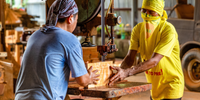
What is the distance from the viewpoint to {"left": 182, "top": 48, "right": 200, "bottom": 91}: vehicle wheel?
234 inches

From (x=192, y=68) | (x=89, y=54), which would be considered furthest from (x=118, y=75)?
(x=192, y=68)

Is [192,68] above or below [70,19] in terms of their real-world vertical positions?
below

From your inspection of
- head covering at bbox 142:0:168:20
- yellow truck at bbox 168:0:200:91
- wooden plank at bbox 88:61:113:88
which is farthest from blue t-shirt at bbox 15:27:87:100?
yellow truck at bbox 168:0:200:91

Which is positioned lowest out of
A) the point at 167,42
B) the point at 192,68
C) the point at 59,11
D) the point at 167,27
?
the point at 192,68

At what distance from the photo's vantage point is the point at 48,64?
73.8 inches

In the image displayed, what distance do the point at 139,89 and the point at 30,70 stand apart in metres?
0.97

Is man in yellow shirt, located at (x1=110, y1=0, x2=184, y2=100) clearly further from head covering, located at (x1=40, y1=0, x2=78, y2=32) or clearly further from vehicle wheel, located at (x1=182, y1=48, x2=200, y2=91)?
vehicle wheel, located at (x1=182, y1=48, x2=200, y2=91)

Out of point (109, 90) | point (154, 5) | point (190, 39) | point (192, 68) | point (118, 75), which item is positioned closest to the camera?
point (109, 90)

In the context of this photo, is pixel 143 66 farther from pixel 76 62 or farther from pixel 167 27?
pixel 76 62

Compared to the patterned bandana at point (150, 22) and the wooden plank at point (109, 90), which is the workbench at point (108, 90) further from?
the patterned bandana at point (150, 22)

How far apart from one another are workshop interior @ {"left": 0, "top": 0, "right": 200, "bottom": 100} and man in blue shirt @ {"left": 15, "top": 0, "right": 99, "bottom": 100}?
36cm

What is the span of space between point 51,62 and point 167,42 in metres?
1.33

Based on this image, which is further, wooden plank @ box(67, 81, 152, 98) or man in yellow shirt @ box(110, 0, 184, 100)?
man in yellow shirt @ box(110, 0, 184, 100)

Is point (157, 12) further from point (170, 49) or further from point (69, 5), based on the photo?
point (69, 5)
